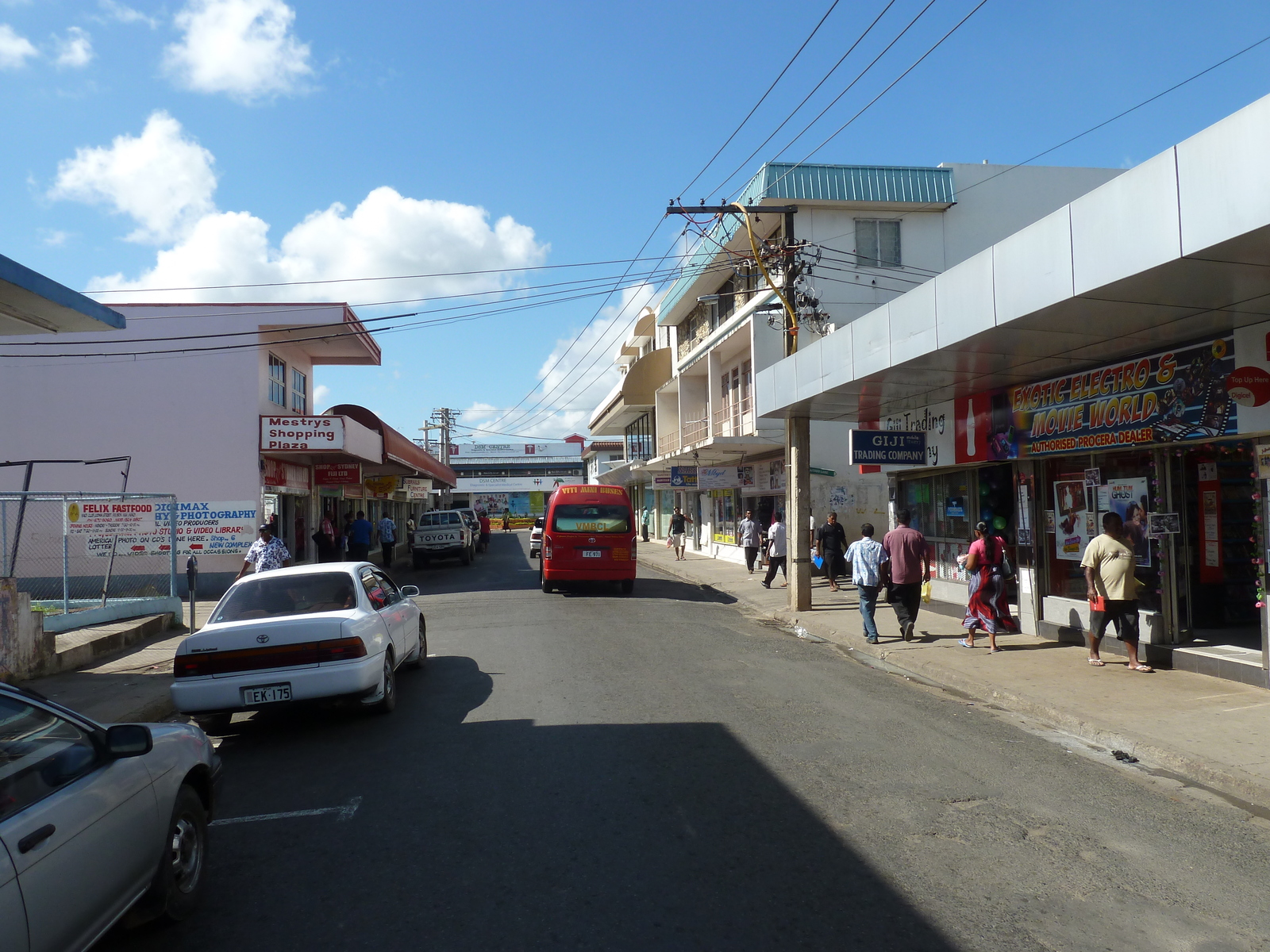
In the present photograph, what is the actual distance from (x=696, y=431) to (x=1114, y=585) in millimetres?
21631

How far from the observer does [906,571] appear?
485 inches

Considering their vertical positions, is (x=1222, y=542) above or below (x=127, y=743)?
above

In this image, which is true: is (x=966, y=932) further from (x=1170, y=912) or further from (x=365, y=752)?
(x=365, y=752)

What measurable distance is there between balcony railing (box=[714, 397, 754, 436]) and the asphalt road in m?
16.8

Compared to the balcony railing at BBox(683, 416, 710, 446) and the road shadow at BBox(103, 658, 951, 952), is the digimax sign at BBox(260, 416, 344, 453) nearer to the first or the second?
the balcony railing at BBox(683, 416, 710, 446)

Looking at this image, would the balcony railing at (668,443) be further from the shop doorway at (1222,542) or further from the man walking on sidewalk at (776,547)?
the shop doorway at (1222,542)

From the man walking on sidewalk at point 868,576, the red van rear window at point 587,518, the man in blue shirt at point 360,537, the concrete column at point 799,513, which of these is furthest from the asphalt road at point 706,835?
the man in blue shirt at point 360,537

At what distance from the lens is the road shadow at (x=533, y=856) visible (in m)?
4.01

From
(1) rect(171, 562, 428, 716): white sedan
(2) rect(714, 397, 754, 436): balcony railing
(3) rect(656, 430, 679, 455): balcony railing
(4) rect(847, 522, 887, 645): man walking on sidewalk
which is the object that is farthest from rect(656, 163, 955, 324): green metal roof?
(1) rect(171, 562, 428, 716): white sedan

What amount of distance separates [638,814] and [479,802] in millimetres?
1040

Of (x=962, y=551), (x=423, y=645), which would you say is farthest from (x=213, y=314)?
(x=962, y=551)

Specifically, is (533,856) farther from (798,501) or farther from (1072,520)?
(798,501)

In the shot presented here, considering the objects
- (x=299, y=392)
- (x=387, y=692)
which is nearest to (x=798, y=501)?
(x=387, y=692)

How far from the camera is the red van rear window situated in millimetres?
19078
